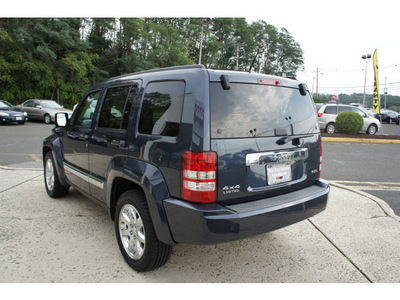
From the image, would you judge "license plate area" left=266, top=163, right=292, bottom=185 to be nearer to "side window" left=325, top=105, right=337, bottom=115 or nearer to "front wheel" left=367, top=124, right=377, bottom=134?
"side window" left=325, top=105, right=337, bottom=115

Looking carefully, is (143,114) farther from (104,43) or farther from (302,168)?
(104,43)

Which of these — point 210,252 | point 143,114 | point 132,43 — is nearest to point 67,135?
point 143,114

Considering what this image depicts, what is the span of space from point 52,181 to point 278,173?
11.7ft

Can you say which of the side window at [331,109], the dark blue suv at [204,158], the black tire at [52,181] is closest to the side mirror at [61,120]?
the black tire at [52,181]

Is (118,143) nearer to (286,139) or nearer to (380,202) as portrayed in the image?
(286,139)

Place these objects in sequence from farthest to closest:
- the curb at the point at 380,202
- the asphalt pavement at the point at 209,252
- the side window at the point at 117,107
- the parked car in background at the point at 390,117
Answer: the parked car in background at the point at 390,117 < the curb at the point at 380,202 < the side window at the point at 117,107 < the asphalt pavement at the point at 209,252

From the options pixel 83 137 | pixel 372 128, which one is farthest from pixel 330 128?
pixel 83 137

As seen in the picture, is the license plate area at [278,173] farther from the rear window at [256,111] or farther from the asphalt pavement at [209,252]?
the asphalt pavement at [209,252]

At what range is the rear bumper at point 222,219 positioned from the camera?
224 centimetres

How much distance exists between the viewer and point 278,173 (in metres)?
2.69

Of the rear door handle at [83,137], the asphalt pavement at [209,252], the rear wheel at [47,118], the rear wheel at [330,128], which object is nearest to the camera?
the asphalt pavement at [209,252]

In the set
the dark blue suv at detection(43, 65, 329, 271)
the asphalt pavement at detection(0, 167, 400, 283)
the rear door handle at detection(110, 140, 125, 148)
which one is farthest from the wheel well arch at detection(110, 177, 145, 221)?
the asphalt pavement at detection(0, 167, 400, 283)

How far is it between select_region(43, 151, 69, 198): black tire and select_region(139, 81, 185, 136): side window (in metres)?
2.49

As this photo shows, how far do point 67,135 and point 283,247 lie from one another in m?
3.10
